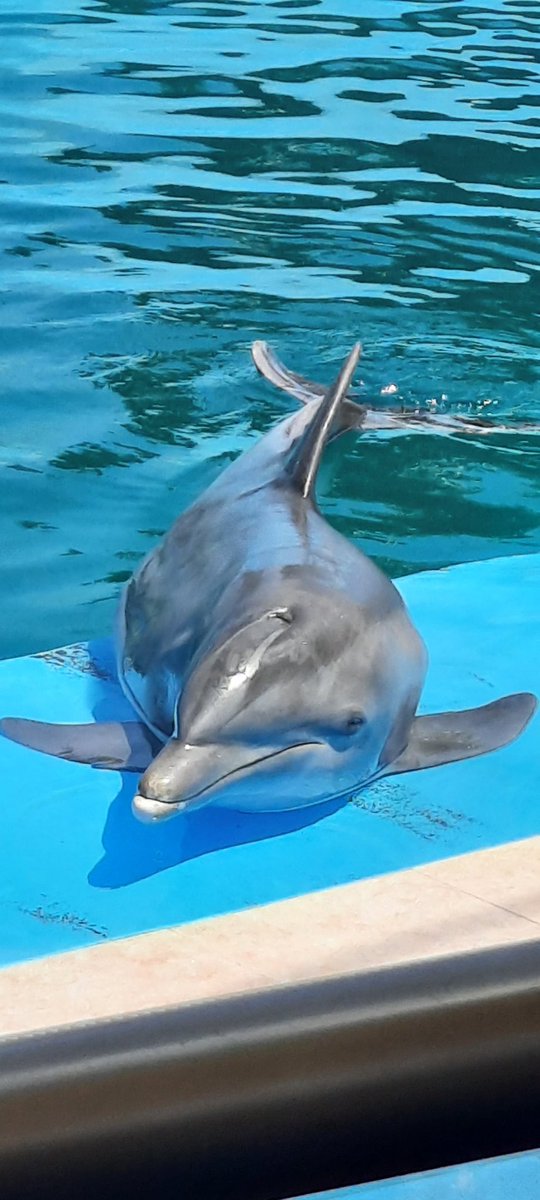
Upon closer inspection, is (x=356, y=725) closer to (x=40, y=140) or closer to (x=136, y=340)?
(x=136, y=340)

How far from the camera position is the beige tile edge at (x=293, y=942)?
10.0 ft

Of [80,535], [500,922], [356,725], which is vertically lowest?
[80,535]

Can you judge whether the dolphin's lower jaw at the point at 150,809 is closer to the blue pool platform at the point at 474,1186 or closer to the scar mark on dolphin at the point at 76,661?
the blue pool platform at the point at 474,1186

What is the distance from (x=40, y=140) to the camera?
1152 centimetres

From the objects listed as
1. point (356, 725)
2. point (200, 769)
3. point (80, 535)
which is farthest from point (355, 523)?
point (200, 769)

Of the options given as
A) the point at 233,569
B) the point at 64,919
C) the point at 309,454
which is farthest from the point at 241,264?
the point at 64,919

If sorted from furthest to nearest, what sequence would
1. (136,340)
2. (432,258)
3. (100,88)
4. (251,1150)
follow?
(100,88) → (432,258) → (136,340) → (251,1150)

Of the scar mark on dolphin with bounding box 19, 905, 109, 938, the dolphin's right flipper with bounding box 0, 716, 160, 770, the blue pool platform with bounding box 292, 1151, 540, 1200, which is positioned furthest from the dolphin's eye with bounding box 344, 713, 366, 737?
the blue pool platform with bounding box 292, 1151, 540, 1200

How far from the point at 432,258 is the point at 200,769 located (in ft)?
22.1

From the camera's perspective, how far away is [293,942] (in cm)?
326

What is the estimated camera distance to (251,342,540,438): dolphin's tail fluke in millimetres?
6820

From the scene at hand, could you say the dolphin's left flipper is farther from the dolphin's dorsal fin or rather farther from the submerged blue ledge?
the dolphin's dorsal fin

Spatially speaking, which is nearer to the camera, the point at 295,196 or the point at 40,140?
the point at 295,196

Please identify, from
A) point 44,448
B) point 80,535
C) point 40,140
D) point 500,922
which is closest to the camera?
point 500,922
